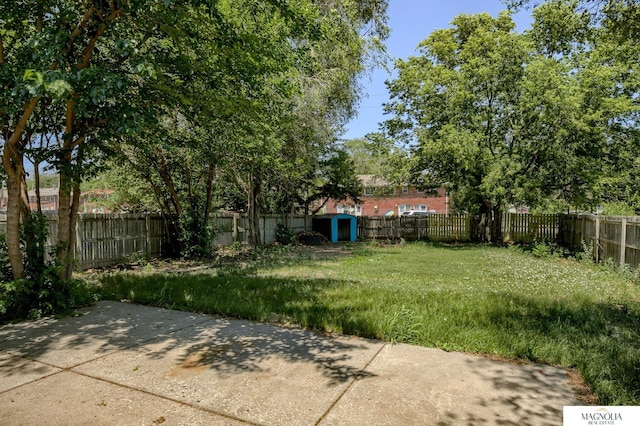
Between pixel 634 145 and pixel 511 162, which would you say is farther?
pixel 634 145

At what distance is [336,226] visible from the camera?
20922 millimetres

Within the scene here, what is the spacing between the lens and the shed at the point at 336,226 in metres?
20.8

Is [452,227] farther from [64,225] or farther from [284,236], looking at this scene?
[64,225]

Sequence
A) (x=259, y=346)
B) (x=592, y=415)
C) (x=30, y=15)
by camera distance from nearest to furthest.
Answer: (x=592, y=415), (x=259, y=346), (x=30, y=15)

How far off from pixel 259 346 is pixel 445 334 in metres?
1.85

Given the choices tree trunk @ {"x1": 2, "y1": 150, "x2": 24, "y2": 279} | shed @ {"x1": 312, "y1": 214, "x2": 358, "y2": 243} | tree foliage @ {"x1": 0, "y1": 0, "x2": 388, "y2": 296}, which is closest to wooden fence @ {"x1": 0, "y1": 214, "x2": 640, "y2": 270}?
shed @ {"x1": 312, "y1": 214, "x2": 358, "y2": 243}

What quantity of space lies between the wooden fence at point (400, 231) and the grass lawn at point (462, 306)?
1050 millimetres

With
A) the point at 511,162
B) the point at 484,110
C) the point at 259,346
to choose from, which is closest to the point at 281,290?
the point at 259,346

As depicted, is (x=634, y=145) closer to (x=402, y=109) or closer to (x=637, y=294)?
(x=402, y=109)

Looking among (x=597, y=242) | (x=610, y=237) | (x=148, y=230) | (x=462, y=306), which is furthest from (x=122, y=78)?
(x=597, y=242)

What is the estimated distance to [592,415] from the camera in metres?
2.58

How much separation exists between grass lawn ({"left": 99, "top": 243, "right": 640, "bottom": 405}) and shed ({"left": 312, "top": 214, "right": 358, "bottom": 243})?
36.7 ft

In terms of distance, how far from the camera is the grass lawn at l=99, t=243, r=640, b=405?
3.72 m

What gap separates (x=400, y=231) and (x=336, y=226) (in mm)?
3473
